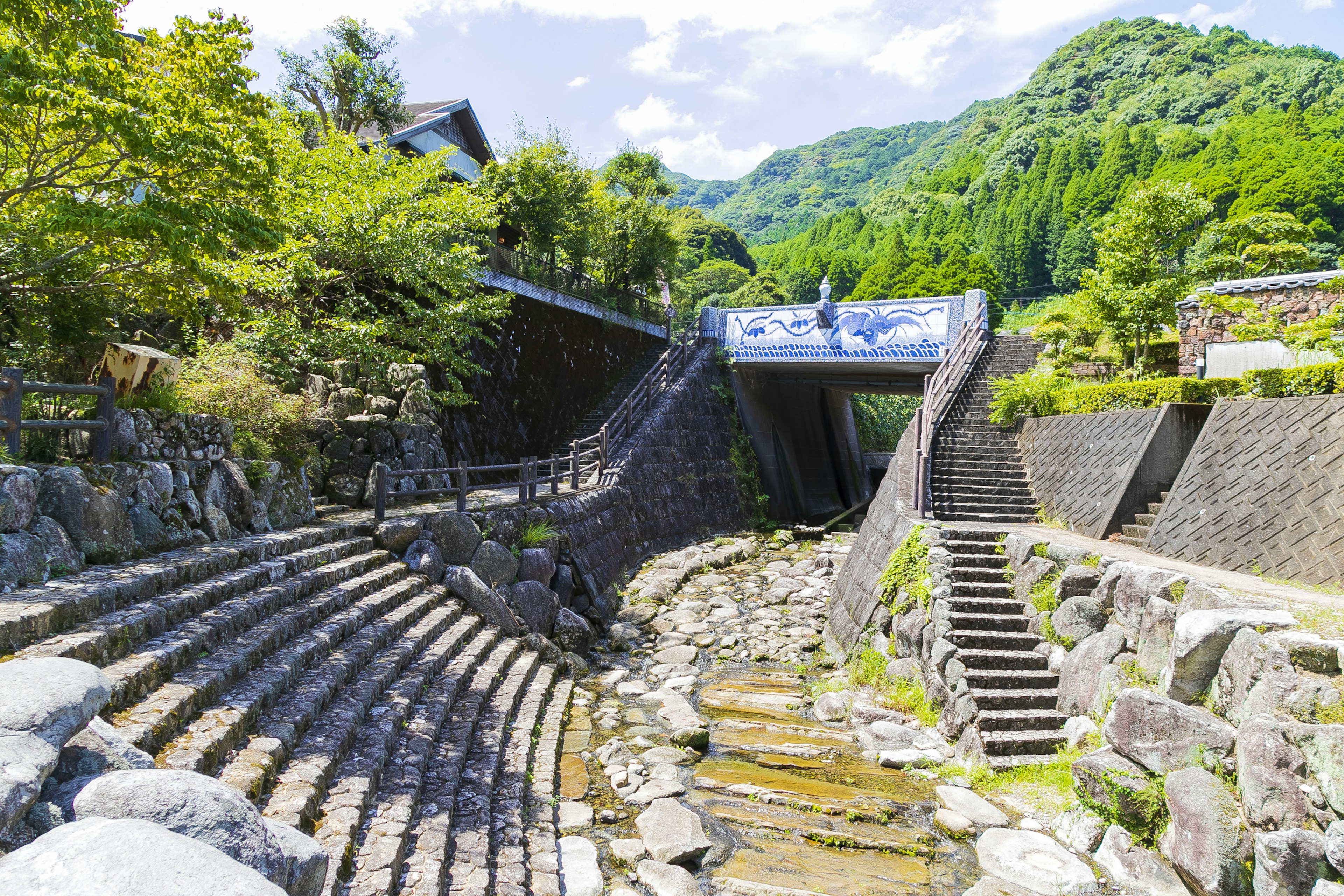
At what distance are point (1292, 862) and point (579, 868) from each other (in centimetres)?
409

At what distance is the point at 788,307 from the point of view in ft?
65.3

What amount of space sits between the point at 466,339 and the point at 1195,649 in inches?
417

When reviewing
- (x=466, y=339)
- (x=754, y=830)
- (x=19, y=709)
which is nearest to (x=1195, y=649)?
(x=754, y=830)

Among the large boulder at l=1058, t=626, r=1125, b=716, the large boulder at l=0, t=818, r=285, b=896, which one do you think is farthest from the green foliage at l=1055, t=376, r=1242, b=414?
the large boulder at l=0, t=818, r=285, b=896

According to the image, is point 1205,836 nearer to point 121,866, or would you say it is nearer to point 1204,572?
point 1204,572

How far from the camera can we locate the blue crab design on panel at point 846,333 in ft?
59.5

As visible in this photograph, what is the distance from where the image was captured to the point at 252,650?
16.9 feet

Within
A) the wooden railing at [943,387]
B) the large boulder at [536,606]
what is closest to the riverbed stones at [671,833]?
the large boulder at [536,606]

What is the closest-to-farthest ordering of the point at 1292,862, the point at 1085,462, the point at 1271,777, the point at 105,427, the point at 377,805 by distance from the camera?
the point at 1292,862 < the point at 1271,777 < the point at 377,805 < the point at 105,427 < the point at 1085,462

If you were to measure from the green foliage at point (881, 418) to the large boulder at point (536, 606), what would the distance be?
765 inches

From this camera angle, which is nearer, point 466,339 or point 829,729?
point 829,729

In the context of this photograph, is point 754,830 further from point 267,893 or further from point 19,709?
point 19,709

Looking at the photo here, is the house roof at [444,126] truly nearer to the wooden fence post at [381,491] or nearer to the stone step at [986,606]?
the wooden fence post at [381,491]

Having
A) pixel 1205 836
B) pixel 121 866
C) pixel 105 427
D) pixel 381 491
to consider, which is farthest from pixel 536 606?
pixel 121 866
